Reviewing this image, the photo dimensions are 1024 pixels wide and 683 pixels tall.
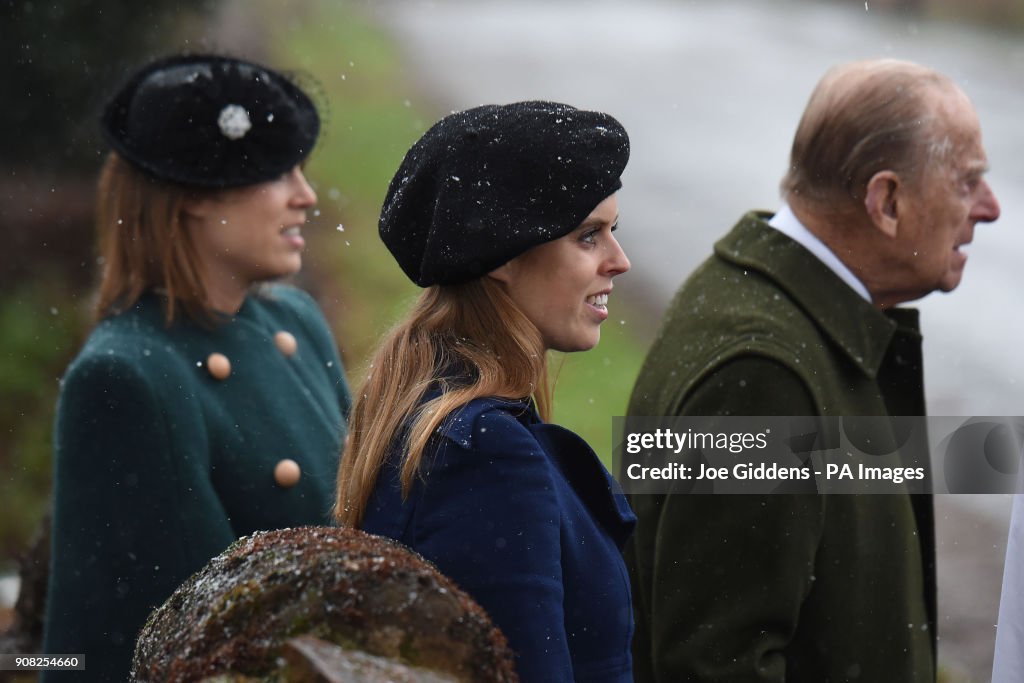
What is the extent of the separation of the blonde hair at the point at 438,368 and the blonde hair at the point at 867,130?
3.61 ft

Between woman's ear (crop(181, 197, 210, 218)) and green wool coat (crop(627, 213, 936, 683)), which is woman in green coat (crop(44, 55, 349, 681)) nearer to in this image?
woman's ear (crop(181, 197, 210, 218))

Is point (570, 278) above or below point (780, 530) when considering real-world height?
above

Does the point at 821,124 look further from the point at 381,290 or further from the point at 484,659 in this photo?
the point at 381,290

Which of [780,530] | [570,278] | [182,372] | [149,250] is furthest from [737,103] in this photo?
[570,278]

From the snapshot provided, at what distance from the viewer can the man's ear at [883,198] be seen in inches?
122

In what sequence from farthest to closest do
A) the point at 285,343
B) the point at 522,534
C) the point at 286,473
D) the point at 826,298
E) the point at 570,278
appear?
1. the point at 285,343
2. the point at 286,473
3. the point at 826,298
4. the point at 570,278
5. the point at 522,534

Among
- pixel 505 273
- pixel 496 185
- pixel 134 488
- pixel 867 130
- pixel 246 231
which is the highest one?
pixel 867 130

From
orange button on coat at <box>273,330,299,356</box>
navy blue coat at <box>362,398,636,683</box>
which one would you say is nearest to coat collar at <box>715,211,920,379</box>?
navy blue coat at <box>362,398,636,683</box>

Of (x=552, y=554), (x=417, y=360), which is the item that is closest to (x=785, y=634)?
(x=552, y=554)

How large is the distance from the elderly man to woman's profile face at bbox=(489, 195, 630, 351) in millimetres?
576

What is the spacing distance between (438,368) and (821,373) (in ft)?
3.35

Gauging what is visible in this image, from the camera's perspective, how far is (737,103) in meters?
14.2

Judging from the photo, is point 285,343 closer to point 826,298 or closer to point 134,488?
point 134,488

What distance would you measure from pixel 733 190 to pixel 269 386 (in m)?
8.58
